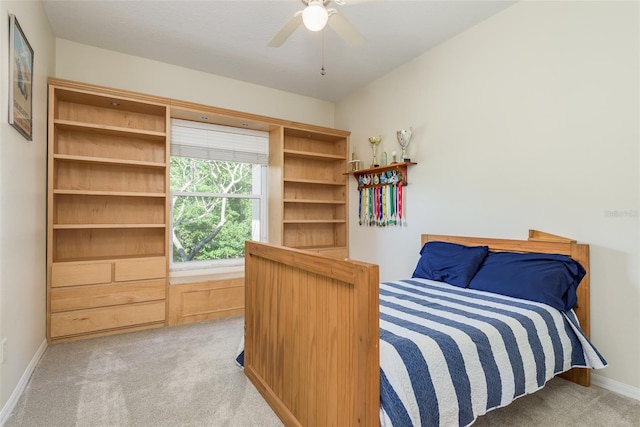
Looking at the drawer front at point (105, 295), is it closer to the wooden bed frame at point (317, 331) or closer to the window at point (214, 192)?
the window at point (214, 192)

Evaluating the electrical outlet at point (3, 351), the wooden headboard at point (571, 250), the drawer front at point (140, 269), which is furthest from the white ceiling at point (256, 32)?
the electrical outlet at point (3, 351)

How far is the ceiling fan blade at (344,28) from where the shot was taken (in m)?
1.99

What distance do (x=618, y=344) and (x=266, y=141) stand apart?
359 cm

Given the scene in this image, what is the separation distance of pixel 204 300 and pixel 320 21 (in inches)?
105

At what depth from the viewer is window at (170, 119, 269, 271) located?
3.46 meters

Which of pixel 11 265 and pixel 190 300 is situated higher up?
pixel 11 265

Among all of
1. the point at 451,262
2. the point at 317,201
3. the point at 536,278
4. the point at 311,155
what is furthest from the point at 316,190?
the point at 536,278

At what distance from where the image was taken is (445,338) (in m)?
1.34

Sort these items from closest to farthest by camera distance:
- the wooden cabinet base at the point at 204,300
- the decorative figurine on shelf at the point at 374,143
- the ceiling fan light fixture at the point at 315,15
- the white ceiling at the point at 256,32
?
the ceiling fan light fixture at the point at 315,15
the white ceiling at the point at 256,32
the wooden cabinet base at the point at 204,300
the decorative figurine on shelf at the point at 374,143

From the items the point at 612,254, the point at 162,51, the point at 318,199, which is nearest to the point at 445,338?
the point at 612,254

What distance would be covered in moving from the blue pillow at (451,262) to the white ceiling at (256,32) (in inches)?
72.4

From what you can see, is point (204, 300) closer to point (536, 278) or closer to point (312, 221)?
point (312, 221)

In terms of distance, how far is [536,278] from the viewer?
76.4 inches

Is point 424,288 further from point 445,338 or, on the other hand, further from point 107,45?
point 107,45
